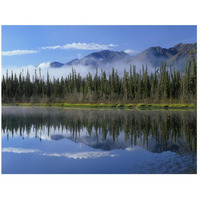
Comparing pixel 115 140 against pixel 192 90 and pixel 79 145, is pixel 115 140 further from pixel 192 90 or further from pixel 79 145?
pixel 192 90

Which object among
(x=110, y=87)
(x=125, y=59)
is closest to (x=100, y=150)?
(x=110, y=87)

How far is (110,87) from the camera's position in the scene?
2018 inches

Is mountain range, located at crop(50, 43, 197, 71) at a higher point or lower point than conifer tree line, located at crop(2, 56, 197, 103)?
higher

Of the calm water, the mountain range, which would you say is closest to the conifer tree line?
the mountain range

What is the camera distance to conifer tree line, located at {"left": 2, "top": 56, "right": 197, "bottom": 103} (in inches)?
1519

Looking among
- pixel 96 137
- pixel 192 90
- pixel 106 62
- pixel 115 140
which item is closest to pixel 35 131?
pixel 96 137

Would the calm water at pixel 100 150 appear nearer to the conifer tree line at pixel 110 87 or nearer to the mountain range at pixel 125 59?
the conifer tree line at pixel 110 87

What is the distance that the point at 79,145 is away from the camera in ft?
29.0

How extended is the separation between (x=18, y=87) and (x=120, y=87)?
2291 centimetres

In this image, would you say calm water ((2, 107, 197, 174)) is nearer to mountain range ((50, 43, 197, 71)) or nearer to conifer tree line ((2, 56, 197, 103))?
conifer tree line ((2, 56, 197, 103))

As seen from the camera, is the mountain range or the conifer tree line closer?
the conifer tree line

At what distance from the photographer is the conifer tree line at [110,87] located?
3859cm

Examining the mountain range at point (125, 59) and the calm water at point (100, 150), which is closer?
the calm water at point (100, 150)

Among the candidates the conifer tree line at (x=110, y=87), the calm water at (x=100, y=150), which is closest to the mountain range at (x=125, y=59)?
the conifer tree line at (x=110, y=87)
